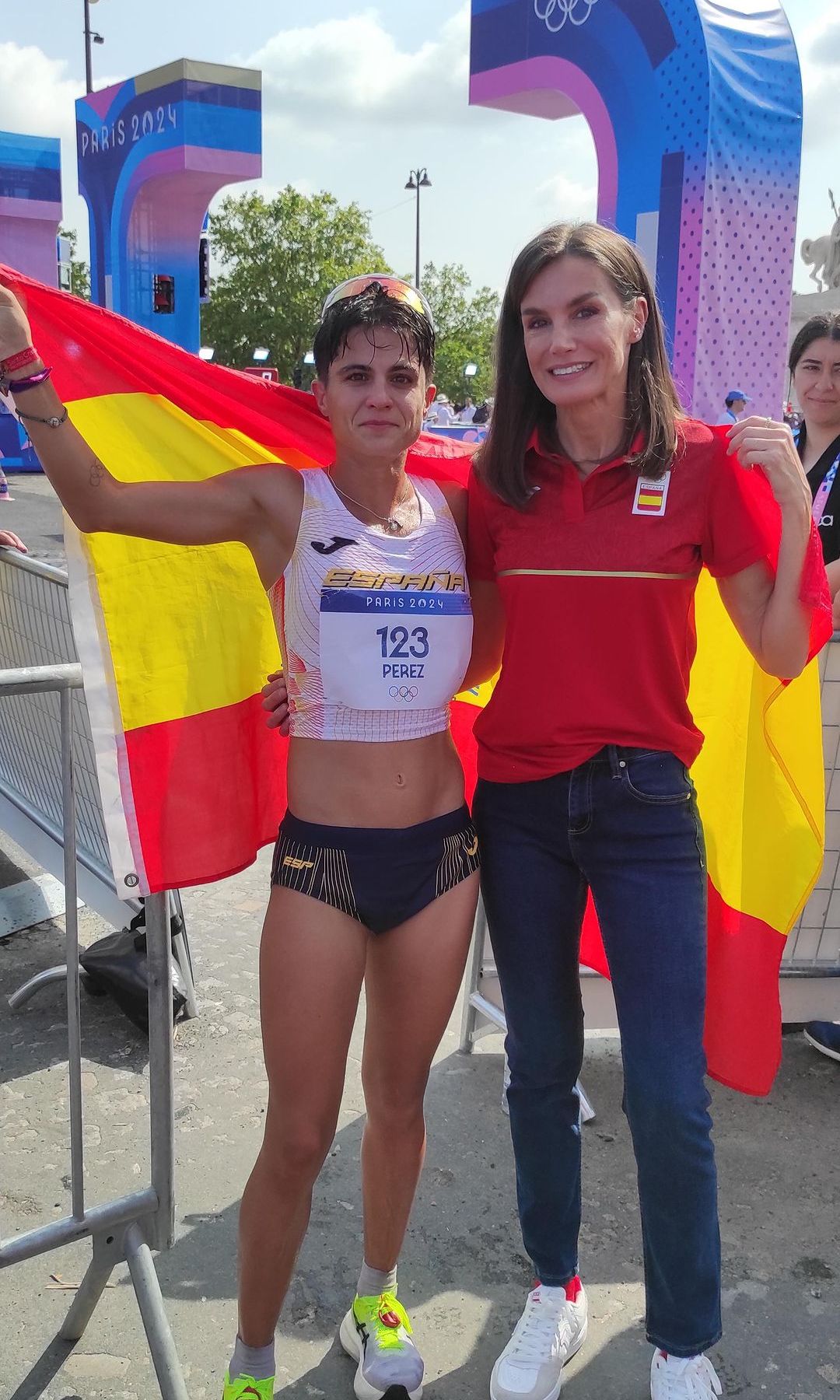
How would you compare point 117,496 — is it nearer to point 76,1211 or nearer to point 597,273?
point 597,273

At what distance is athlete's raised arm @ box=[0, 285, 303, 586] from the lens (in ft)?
6.73

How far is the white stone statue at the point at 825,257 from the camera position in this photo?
2911 centimetres

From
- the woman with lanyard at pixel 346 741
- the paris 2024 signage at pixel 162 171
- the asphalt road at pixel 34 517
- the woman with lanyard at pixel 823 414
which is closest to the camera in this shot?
the woman with lanyard at pixel 346 741

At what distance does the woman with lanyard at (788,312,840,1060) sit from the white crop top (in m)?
2.23

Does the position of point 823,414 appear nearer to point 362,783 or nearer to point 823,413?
point 823,413

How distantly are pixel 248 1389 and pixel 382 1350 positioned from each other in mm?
316

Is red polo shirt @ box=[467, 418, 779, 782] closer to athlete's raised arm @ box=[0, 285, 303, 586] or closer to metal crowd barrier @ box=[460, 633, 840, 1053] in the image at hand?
athlete's raised arm @ box=[0, 285, 303, 586]

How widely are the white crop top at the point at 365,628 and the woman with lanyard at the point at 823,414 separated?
2230 mm

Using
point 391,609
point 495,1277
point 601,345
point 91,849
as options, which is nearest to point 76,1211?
point 495,1277

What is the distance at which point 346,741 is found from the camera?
2.20 meters

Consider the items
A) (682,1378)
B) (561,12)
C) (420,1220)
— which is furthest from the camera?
(561,12)

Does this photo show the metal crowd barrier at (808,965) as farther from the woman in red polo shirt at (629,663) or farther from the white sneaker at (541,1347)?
the woman in red polo shirt at (629,663)

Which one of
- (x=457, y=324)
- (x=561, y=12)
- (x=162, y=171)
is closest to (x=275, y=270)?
(x=457, y=324)

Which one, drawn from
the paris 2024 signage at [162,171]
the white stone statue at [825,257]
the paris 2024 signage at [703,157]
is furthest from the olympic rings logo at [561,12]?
the white stone statue at [825,257]
